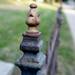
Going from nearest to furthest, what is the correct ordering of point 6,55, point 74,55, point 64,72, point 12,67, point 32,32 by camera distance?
1. point 32,32
2. point 12,67
3. point 6,55
4. point 64,72
5. point 74,55

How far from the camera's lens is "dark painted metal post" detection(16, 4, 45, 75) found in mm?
1877

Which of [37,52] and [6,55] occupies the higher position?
[37,52]

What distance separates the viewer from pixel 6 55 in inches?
186

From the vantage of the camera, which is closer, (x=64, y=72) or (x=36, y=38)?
(x=36, y=38)

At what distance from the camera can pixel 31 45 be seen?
188 cm

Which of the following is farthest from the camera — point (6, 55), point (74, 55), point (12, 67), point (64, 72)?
point (74, 55)

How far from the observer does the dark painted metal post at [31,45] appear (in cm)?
188

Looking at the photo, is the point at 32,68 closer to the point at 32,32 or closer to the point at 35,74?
the point at 35,74

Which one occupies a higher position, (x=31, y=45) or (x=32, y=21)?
(x=32, y=21)

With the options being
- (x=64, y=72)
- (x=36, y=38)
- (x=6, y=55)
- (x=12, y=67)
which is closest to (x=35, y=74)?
(x=36, y=38)

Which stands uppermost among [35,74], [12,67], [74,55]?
[35,74]

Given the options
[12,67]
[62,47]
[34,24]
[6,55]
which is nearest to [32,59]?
[34,24]

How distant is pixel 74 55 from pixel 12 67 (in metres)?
3.88

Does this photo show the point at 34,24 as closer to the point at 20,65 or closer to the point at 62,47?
the point at 20,65
